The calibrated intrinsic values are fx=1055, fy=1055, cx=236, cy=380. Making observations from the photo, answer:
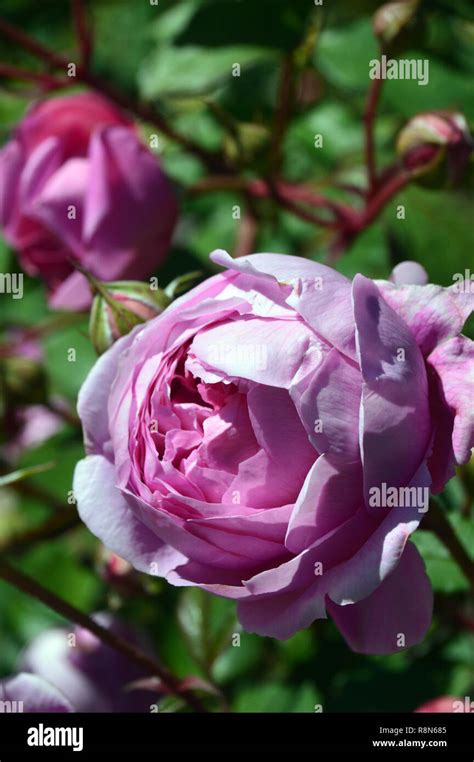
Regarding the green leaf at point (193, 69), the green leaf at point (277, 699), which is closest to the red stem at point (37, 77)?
the green leaf at point (193, 69)

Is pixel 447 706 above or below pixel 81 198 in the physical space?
below

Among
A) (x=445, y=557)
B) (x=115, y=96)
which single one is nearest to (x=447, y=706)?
(x=445, y=557)

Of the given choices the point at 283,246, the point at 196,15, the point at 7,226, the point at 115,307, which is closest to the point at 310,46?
the point at 196,15

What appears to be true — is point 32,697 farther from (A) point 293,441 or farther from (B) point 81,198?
(B) point 81,198

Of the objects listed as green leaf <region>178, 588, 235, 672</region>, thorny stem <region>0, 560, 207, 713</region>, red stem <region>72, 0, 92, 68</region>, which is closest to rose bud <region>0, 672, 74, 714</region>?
thorny stem <region>0, 560, 207, 713</region>

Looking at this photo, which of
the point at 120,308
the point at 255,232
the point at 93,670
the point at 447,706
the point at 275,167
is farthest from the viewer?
the point at 255,232

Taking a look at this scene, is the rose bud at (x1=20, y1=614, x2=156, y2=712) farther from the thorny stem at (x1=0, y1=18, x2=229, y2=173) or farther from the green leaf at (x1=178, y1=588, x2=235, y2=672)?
the thorny stem at (x1=0, y1=18, x2=229, y2=173)

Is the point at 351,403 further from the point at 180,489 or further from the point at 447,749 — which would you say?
the point at 447,749
